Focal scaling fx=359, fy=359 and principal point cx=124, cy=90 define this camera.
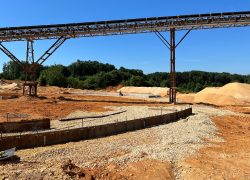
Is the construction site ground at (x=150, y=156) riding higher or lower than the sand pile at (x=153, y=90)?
lower

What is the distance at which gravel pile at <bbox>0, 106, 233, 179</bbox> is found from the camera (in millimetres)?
15034

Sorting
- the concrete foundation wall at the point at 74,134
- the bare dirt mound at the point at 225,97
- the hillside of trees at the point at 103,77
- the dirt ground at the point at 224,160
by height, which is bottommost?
the dirt ground at the point at 224,160

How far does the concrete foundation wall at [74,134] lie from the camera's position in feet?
68.6

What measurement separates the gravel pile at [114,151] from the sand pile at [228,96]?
3210 centimetres

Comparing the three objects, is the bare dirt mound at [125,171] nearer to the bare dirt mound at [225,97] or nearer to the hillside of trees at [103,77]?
the bare dirt mound at [225,97]

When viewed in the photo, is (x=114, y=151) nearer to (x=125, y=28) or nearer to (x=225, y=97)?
(x=125, y=28)

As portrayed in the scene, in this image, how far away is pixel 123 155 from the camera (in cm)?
1970

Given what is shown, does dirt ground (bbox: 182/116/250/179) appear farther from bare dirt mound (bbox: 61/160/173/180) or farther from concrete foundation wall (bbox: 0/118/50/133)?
concrete foundation wall (bbox: 0/118/50/133)

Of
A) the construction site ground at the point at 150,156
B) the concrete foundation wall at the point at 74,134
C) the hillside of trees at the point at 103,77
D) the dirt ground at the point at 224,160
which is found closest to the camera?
the construction site ground at the point at 150,156

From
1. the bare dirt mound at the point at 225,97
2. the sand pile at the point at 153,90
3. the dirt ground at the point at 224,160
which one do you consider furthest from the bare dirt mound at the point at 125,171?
the sand pile at the point at 153,90

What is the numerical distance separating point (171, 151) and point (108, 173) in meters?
6.24

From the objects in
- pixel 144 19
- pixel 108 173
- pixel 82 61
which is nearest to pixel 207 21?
pixel 144 19

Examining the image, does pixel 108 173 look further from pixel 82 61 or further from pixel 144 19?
pixel 82 61

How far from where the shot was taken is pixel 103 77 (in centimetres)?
11288
